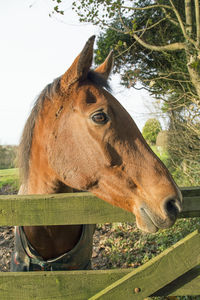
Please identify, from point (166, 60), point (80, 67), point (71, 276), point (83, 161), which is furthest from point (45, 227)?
point (166, 60)

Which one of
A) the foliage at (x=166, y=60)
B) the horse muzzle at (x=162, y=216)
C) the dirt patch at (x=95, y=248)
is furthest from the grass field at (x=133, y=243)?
the horse muzzle at (x=162, y=216)

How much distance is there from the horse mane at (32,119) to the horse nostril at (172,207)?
1013 mm

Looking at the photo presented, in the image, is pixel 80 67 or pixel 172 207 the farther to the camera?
pixel 80 67

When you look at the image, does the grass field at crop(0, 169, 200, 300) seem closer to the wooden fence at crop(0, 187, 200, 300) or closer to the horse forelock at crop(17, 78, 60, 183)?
the horse forelock at crop(17, 78, 60, 183)

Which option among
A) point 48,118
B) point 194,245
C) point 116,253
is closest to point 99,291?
point 194,245

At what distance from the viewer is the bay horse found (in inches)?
56.1

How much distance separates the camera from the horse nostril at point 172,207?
1.32 m

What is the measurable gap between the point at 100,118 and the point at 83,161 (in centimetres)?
31

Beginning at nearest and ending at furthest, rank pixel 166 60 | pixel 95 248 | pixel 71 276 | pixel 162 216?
pixel 162 216 → pixel 71 276 → pixel 95 248 → pixel 166 60

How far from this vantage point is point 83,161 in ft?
5.31

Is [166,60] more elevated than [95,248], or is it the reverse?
[166,60]

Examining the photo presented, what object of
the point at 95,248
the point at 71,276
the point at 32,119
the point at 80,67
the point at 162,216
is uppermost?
the point at 80,67

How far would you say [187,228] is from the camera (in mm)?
5070

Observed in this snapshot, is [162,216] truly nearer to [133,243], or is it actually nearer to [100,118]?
[100,118]
